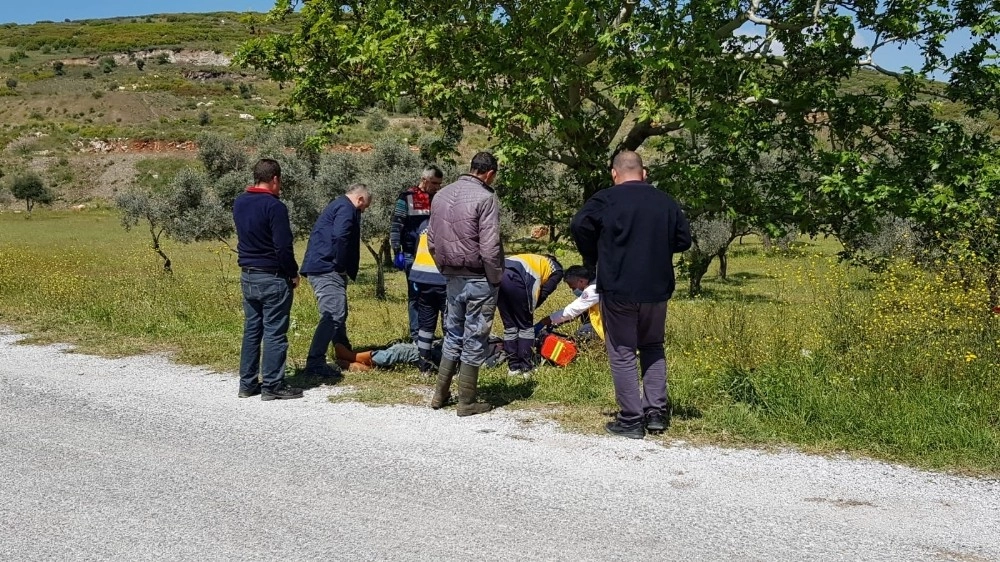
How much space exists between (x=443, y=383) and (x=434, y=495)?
201cm

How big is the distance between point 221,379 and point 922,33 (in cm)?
924

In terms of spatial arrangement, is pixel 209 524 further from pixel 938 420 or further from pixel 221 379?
pixel 938 420

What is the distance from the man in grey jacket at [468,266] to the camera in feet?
21.0

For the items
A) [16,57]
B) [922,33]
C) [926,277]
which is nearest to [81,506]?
[926,277]

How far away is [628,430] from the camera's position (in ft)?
18.9

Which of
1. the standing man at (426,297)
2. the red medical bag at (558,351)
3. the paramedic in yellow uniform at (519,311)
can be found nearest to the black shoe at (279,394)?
the standing man at (426,297)

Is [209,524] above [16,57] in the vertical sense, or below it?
below

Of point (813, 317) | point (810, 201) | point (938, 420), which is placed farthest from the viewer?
point (810, 201)

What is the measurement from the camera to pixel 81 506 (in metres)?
4.57

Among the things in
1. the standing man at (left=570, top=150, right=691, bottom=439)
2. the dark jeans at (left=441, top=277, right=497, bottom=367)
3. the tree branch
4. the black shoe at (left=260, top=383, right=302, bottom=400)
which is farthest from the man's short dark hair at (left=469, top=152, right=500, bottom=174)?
the tree branch

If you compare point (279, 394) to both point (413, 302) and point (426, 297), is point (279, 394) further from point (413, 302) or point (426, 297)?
point (413, 302)

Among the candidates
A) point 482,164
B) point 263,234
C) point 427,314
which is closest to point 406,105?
point 427,314

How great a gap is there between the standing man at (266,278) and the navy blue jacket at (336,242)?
0.95m

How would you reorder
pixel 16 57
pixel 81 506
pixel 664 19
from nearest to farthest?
pixel 81 506 < pixel 664 19 < pixel 16 57
